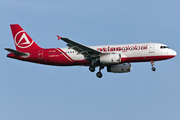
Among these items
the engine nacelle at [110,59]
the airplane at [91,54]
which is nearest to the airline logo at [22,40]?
the airplane at [91,54]

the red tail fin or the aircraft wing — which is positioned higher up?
the red tail fin

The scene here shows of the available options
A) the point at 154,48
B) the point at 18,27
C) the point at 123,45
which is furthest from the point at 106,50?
the point at 18,27

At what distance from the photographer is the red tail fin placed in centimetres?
5847

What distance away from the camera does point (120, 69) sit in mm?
57688

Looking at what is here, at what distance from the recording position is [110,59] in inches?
2045

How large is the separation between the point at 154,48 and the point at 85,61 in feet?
35.5

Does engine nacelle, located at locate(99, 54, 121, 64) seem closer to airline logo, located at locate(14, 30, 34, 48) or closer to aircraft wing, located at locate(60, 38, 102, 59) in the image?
aircraft wing, located at locate(60, 38, 102, 59)

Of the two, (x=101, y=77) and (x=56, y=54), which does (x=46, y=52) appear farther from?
(x=101, y=77)

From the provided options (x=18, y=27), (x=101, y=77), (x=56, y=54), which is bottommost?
(x=101, y=77)

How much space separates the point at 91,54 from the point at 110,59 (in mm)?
3341

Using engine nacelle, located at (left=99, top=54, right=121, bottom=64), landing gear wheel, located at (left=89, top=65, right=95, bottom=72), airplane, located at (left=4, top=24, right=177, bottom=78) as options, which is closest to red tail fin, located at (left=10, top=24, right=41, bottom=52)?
airplane, located at (left=4, top=24, right=177, bottom=78)

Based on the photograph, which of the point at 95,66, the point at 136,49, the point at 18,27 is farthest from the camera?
the point at 18,27

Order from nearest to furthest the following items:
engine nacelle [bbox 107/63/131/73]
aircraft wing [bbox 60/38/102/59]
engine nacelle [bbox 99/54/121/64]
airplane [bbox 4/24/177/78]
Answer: aircraft wing [bbox 60/38/102/59], engine nacelle [bbox 99/54/121/64], airplane [bbox 4/24/177/78], engine nacelle [bbox 107/63/131/73]

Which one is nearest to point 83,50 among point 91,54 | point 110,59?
point 91,54
